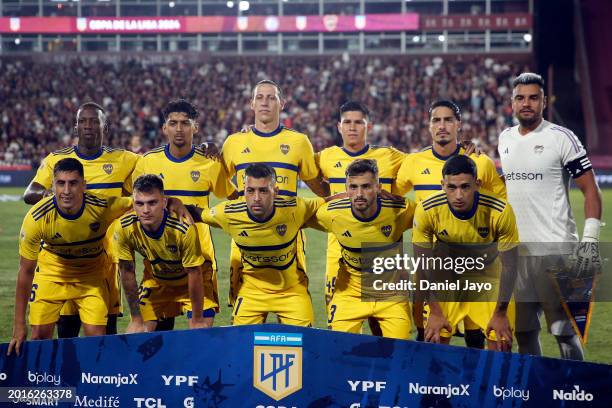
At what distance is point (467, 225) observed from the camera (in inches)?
198

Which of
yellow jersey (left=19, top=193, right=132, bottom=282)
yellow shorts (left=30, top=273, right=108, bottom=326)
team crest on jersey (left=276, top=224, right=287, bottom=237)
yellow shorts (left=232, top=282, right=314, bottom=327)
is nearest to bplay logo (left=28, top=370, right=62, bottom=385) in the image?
yellow jersey (left=19, top=193, right=132, bottom=282)

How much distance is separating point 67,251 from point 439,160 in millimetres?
2682

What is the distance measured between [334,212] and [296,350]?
1708 millimetres

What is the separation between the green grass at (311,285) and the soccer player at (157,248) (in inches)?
75.9

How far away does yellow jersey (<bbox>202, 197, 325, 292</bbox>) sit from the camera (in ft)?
17.7

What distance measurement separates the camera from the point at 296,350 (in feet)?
12.5

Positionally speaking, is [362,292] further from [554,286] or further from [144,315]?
[144,315]

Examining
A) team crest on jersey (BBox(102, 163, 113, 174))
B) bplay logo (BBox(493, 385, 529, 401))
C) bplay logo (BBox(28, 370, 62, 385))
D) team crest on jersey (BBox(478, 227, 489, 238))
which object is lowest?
bplay logo (BBox(493, 385, 529, 401))

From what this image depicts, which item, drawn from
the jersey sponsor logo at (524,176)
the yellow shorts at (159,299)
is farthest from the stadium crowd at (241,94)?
the jersey sponsor logo at (524,176)

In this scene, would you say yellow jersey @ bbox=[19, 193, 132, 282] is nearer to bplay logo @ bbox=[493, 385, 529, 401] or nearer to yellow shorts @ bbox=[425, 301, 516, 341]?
yellow shorts @ bbox=[425, 301, 516, 341]

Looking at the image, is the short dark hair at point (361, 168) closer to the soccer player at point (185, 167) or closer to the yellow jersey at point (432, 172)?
the yellow jersey at point (432, 172)

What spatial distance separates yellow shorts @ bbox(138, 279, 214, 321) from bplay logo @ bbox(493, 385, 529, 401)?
2607mm

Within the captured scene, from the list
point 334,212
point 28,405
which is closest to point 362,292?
point 334,212

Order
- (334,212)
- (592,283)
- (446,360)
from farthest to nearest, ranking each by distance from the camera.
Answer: (334,212) → (592,283) → (446,360)
